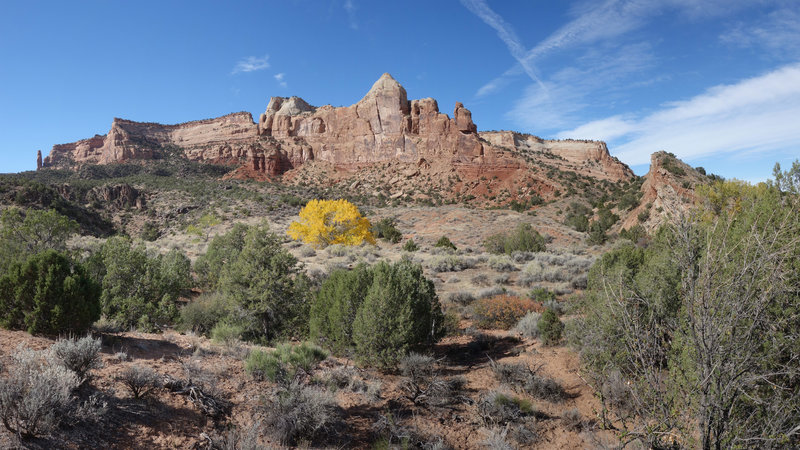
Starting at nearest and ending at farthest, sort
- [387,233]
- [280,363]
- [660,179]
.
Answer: [280,363] → [660,179] → [387,233]

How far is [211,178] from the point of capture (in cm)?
7600

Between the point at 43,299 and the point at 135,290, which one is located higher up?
the point at 43,299

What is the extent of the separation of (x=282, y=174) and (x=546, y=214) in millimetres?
56112

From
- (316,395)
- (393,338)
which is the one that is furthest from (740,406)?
(393,338)

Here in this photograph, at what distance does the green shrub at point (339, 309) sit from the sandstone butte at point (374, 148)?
178ft

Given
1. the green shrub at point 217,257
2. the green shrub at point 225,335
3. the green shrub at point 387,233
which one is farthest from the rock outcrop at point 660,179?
the green shrub at point 225,335

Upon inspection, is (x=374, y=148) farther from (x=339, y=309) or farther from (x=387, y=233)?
(x=339, y=309)

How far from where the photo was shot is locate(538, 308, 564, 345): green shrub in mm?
11164

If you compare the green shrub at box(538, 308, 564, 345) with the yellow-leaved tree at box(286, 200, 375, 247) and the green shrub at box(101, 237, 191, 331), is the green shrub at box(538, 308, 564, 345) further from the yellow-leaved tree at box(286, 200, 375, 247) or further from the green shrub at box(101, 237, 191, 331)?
the yellow-leaved tree at box(286, 200, 375, 247)

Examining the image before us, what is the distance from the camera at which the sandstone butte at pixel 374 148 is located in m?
68.5

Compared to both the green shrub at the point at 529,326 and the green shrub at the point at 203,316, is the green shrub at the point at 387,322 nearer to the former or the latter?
the green shrub at the point at 529,326

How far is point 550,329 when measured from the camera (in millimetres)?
11258

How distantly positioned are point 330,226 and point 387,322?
854 inches

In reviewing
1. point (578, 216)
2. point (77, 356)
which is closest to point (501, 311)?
point (77, 356)
